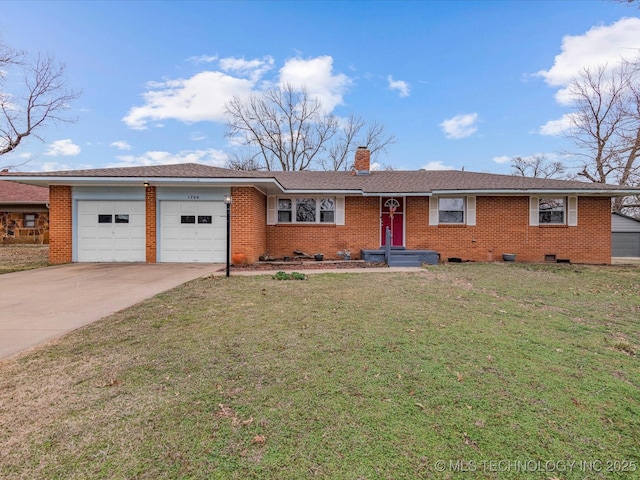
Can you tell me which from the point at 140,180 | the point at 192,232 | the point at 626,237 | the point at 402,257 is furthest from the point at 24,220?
the point at 626,237

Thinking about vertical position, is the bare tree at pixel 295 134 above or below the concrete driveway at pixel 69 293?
above

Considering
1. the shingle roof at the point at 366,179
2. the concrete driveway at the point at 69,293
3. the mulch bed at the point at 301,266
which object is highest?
the shingle roof at the point at 366,179

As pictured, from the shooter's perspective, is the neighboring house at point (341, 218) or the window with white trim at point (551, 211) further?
the window with white trim at point (551, 211)

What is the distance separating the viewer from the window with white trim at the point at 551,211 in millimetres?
12445

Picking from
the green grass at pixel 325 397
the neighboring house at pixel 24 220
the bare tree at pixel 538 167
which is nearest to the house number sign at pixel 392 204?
the green grass at pixel 325 397

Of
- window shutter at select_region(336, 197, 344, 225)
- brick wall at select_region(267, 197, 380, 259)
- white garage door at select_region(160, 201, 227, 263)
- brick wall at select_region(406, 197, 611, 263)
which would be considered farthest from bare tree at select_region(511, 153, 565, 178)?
white garage door at select_region(160, 201, 227, 263)

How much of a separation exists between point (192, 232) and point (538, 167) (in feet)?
119

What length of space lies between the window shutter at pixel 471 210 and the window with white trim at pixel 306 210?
540cm

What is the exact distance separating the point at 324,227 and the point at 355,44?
10372 millimetres

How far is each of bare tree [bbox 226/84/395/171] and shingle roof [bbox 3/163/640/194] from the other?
13146 mm

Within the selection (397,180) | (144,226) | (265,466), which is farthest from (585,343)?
(144,226)

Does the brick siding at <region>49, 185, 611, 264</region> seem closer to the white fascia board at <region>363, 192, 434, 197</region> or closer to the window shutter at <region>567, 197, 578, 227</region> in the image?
the window shutter at <region>567, 197, 578, 227</region>

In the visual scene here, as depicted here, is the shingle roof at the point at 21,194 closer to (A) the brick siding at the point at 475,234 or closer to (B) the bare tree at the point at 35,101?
(B) the bare tree at the point at 35,101

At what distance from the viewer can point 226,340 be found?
363 centimetres
